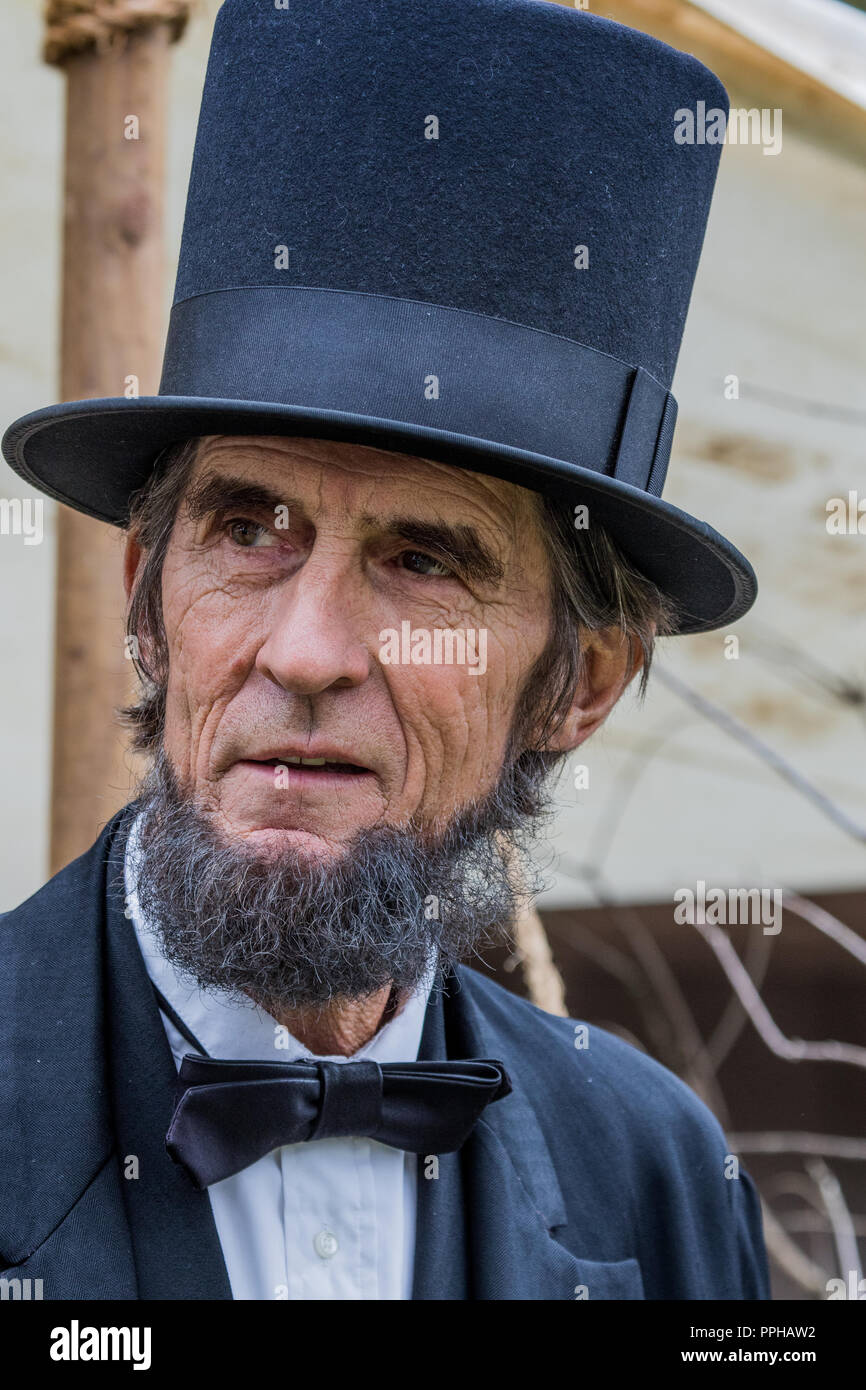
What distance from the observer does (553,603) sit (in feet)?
7.01

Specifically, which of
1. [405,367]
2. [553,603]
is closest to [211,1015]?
[553,603]

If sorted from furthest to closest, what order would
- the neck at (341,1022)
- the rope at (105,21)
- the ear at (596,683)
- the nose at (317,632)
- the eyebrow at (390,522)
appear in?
the rope at (105,21) < the ear at (596,683) < the neck at (341,1022) < the eyebrow at (390,522) < the nose at (317,632)

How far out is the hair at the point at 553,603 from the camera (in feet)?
6.82

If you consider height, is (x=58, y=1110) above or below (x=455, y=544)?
below

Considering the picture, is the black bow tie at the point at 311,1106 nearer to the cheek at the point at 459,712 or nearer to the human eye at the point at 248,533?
the cheek at the point at 459,712

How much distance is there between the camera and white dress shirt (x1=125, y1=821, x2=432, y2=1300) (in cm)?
182

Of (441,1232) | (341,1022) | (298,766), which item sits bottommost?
(441,1232)

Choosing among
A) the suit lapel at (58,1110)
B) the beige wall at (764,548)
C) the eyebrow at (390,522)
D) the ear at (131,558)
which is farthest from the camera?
the beige wall at (764,548)

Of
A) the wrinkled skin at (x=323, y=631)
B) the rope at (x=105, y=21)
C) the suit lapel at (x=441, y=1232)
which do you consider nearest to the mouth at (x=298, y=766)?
the wrinkled skin at (x=323, y=631)

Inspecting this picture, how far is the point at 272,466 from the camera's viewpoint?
1.90 metres

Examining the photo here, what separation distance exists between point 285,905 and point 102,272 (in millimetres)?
1560

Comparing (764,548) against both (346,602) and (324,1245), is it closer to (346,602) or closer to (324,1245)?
(346,602)

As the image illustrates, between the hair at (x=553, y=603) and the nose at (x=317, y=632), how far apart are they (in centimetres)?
32

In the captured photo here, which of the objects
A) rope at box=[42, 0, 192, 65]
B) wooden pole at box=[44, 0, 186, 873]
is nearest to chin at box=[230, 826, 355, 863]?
wooden pole at box=[44, 0, 186, 873]
